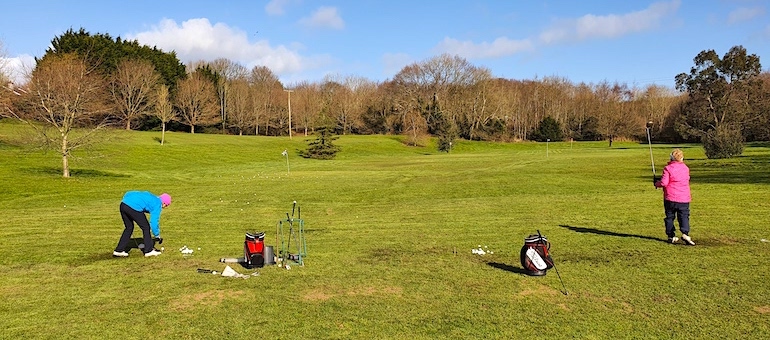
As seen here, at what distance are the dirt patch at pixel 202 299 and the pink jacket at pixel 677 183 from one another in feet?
33.6

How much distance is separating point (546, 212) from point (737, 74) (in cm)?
8770

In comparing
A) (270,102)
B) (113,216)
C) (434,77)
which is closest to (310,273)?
(113,216)

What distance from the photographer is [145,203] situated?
12727 millimetres

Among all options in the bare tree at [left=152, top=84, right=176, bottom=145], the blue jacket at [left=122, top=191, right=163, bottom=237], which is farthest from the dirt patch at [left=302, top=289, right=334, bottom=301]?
the bare tree at [left=152, top=84, right=176, bottom=145]

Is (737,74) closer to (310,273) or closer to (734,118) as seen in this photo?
(734,118)

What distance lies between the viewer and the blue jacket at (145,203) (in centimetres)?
1262

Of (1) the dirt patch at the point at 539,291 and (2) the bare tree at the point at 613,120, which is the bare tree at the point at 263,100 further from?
(1) the dirt patch at the point at 539,291

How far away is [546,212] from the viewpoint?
19312 mm

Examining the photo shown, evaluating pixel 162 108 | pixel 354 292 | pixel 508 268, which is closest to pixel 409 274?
pixel 354 292

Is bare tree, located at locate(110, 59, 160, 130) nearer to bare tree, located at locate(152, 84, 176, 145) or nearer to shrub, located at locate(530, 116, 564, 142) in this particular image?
bare tree, located at locate(152, 84, 176, 145)

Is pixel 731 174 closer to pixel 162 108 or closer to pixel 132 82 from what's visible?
pixel 162 108

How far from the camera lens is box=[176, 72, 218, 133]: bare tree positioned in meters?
97.0

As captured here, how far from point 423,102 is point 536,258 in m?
110

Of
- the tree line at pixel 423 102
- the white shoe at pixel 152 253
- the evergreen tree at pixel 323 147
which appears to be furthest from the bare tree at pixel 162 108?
the white shoe at pixel 152 253
